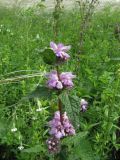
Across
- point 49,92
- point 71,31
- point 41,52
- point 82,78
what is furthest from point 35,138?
point 71,31

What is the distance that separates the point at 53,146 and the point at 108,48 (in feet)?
9.70

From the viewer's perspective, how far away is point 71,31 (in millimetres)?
6484

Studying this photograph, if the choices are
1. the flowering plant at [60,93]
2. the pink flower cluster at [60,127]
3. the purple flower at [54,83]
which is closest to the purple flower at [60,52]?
the flowering plant at [60,93]

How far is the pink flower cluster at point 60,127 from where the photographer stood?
2406 mm

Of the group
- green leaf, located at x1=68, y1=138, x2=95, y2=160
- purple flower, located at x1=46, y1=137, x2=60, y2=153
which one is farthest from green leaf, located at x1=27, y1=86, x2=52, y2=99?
green leaf, located at x1=68, y1=138, x2=95, y2=160

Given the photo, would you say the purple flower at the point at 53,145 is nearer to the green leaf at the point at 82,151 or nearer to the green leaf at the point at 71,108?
the green leaf at the point at 82,151

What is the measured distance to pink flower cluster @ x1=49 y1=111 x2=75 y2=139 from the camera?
7.89 feet

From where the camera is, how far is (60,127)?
2410 mm

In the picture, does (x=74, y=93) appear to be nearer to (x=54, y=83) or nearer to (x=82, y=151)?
(x=82, y=151)

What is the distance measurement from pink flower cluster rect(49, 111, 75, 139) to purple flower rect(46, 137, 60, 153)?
0.04 metres

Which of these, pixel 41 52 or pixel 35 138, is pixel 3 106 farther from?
pixel 41 52

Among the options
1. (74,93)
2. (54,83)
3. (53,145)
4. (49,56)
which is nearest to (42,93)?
(54,83)

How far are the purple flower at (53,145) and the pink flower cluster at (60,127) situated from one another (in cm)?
4

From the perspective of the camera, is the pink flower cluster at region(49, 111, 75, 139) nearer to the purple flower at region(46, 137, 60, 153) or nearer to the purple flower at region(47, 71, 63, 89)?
the purple flower at region(46, 137, 60, 153)
